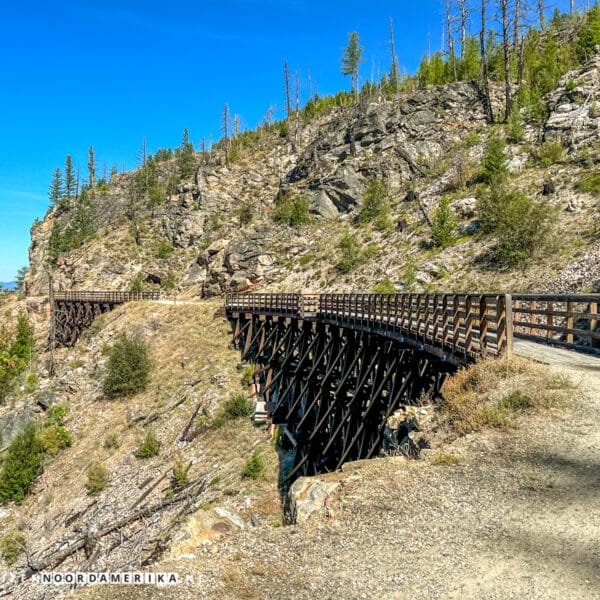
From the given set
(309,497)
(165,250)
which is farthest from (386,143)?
(309,497)

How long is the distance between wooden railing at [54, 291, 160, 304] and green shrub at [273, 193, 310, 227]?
676 inches

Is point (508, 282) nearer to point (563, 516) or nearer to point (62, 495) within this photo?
point (563, 516)

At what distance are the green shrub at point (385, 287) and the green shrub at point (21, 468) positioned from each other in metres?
24.5

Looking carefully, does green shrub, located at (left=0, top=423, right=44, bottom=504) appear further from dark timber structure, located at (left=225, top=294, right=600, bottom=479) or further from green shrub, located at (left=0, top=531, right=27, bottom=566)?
dark timber structure, located at (left=225, top=294, right=600, bottom=479)

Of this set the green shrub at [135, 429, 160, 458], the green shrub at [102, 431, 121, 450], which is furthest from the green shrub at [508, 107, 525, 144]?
the green shrub at [102, 431, 121, 450]

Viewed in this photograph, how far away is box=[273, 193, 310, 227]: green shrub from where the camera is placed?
49.3 metres

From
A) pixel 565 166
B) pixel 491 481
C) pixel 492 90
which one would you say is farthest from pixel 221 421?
pixel 492 90

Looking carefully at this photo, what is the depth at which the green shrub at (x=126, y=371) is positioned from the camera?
95.7 feet

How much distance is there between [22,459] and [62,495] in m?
4.38

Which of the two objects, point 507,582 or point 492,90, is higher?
point 492,90

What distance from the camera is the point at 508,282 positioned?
2480 centimetres

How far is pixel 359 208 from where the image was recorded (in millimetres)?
47531

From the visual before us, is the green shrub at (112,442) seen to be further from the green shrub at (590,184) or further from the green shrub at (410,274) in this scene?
the green shrub at (590,184)

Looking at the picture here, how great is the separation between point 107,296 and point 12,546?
33019 mm
